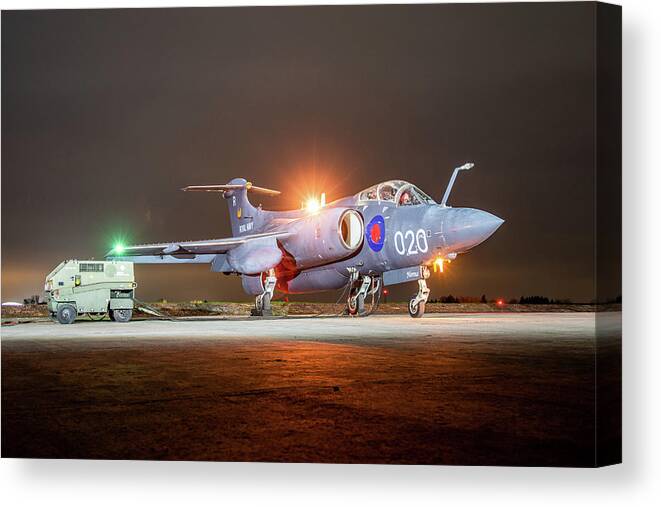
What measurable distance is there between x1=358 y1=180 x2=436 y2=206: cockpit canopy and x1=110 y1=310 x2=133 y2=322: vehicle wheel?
691cm

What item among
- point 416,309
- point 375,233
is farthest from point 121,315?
point 416,309

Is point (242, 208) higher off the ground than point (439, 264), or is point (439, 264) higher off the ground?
point (242, 208)

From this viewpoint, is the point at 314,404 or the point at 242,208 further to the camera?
the point at 242,208

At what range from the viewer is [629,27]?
29.1 feet

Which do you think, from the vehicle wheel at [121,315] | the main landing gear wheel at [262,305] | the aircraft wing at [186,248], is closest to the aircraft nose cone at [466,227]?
Result: the aircraft wing at [186,248]

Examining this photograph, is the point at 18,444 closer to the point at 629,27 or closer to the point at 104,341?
the point at 104,341

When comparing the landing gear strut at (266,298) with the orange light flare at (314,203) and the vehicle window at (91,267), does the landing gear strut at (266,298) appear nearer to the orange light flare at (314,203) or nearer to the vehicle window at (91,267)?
the orange light flare at (314,203)

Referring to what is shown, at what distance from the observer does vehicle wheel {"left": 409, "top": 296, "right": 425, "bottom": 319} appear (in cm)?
1803

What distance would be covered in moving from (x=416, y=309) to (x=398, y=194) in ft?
9.70

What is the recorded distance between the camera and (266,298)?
66.9ft

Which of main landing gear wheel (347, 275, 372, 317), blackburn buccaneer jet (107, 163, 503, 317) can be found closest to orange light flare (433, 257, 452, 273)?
blackburn buccaneer jet (107, 163, 503, 317)

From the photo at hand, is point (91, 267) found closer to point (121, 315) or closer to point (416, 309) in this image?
point (121, 315)

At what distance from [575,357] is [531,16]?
445 centimetres

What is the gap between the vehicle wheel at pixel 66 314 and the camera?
57.3 ft
